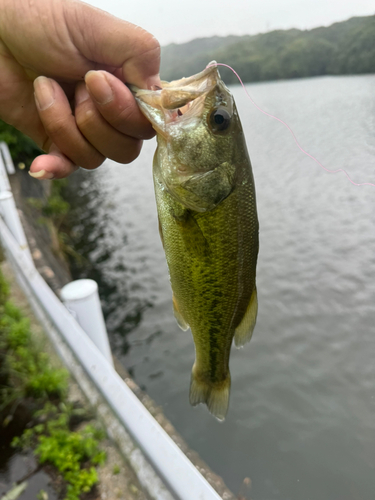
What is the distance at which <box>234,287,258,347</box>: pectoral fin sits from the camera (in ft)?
5.24

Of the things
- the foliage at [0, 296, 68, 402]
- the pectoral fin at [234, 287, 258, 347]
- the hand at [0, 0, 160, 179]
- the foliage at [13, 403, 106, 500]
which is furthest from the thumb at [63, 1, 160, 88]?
the foliage at [0, 296, 68, 402]

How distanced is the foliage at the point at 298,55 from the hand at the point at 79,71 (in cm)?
162

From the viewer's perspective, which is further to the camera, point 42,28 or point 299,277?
point 299,277

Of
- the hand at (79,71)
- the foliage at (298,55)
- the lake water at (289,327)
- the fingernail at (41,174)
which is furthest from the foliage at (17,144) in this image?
the fingernail at (41,174)

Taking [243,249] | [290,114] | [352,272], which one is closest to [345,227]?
[352,272]

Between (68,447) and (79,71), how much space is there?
102 inches

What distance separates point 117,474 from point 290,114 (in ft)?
60.0

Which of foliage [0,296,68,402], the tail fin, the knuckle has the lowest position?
foliage [0,296,68,402]

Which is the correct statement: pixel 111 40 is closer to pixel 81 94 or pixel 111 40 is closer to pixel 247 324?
pixel 81 94

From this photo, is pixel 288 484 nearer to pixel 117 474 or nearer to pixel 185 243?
pixel 117 474

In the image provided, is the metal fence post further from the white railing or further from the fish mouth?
the fish mouth

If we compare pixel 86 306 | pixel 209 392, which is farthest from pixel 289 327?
pixel 209 392

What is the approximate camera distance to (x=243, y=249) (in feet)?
4.74

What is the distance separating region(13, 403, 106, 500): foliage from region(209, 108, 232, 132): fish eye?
97.2 inches
